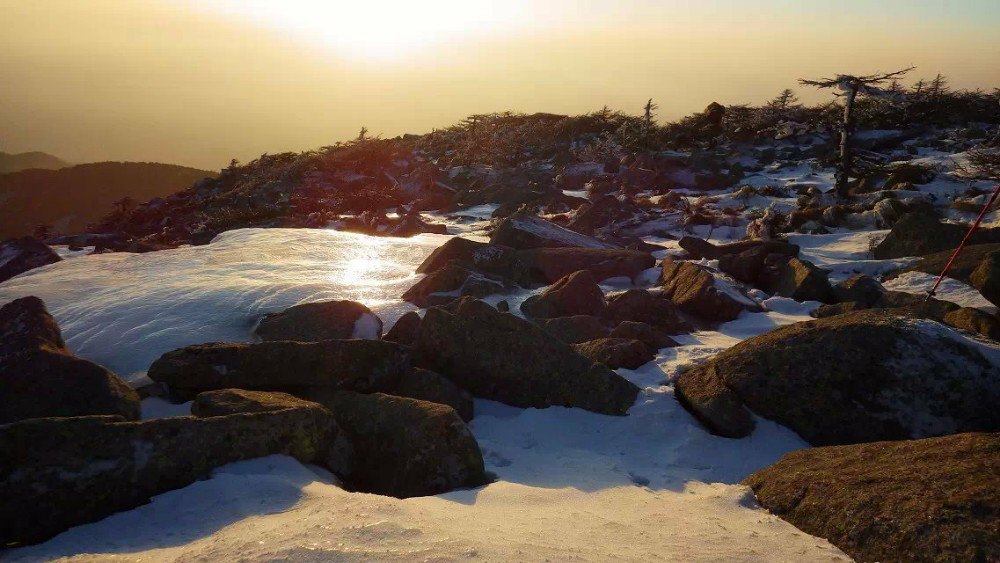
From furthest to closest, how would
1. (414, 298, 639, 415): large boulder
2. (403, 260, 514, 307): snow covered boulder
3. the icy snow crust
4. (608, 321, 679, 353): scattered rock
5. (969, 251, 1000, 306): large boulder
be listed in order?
1. (403, 260, 514, 307): snow covered boulder
2. (969, 251, 1000, 306): large boulder
3. (608, 321, 679, 353): scattered rock
4. (414, 298, 639, 415): large boulder
5. the icy snow crust

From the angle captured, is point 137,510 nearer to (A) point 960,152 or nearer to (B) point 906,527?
(B) point 906,527

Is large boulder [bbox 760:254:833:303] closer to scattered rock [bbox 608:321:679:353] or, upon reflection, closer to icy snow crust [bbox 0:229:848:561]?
icy snow crust [bbox 0:229:848:561]

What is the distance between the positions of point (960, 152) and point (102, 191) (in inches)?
1487

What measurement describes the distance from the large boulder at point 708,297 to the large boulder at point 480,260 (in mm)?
2146

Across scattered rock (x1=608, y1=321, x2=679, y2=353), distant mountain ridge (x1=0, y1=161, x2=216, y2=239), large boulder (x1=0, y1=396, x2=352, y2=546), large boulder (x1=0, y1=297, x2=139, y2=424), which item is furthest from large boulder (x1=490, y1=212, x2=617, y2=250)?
distant mountain ridge (x1=0, y1=161, x2=216, y2=239)

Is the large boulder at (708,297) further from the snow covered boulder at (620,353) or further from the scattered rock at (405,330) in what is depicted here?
the scattered rock at (405,330)

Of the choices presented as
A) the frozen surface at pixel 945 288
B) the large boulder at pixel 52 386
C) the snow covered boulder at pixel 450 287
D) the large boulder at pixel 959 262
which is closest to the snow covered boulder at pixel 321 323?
the snow covered boulder at pixel 450 287

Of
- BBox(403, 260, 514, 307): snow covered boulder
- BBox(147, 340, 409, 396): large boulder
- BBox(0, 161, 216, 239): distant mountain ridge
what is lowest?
BBox(0, 161, 216, 239): distant mountain ridge

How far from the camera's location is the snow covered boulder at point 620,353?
5578 millimetres

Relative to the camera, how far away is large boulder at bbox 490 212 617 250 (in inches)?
380

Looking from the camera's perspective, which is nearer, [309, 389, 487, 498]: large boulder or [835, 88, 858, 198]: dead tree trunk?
[309, 389, 487, 498]: large boulder

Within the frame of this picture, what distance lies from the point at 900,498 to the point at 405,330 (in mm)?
4062

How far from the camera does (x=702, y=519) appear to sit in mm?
3223

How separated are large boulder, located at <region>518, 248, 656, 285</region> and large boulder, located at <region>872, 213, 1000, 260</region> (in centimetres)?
347
